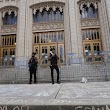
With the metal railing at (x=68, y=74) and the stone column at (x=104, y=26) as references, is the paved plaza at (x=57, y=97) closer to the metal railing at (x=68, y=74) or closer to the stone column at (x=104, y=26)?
the metal railing at (x=68, y=74)

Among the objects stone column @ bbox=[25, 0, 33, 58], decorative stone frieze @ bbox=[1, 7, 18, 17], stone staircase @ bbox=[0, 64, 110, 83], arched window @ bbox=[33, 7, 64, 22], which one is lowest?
stone staircase @ bbox=[0, 64, 110, 83]

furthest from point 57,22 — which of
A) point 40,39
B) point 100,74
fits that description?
point 100,74

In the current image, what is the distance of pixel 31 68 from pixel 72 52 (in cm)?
881

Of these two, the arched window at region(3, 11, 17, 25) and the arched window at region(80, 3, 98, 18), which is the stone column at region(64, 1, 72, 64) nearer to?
the arched window at region(80, 3, 98, 18)

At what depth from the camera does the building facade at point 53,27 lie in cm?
1703

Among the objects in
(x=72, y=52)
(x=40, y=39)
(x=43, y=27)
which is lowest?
(x=72, y=52)

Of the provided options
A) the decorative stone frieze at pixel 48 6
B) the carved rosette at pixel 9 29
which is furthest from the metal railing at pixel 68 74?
the decorative stone frieze at pixel 48 6

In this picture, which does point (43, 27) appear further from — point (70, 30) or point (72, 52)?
point (72, 52)

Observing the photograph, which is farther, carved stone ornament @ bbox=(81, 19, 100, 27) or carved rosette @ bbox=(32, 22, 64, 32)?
carved rosette @ bbox=(32, 22, 64, 32)

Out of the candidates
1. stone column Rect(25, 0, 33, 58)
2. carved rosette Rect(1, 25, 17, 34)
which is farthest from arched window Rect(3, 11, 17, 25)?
stone column Rect(25, 0, 33, 58)

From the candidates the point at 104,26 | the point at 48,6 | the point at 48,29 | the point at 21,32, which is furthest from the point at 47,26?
the point at 104,26

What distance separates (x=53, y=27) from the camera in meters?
18.5

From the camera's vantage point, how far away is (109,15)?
16.3m

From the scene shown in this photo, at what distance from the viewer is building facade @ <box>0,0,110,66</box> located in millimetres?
17031
